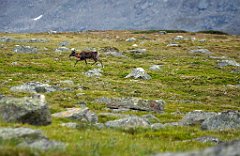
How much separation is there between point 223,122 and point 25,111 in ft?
34.9

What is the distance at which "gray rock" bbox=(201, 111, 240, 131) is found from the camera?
72.2 ft

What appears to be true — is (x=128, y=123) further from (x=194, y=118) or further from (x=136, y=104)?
(x=136, y=104)

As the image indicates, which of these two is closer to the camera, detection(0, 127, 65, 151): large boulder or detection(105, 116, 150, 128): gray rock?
detection(0, 127, 65, 151): large boulder

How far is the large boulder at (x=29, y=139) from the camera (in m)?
12.0

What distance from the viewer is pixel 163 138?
18.2 m

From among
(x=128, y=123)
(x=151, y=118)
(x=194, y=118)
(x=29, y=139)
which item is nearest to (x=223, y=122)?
(x=194, y=118)

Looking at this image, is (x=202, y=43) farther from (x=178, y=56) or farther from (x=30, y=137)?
(x=30, y=137)

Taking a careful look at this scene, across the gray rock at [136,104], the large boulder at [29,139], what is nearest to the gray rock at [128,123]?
the gray rock at [136,104]

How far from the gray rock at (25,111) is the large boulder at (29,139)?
11.5 ft

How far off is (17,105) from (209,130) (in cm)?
970

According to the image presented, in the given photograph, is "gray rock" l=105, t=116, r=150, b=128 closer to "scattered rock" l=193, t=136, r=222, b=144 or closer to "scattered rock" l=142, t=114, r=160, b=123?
"scattered rock" l=193, t=136, r=222, b=144

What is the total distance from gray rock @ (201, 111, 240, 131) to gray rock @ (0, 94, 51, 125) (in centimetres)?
885

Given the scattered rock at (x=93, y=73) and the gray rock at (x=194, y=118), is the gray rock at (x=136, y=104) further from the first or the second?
the scattered rock at (x=93, y=73)

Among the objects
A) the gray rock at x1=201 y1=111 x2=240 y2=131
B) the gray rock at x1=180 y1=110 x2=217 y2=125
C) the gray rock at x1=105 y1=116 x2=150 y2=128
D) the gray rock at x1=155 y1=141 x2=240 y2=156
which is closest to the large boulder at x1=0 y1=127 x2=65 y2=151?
the gray rock at x1=155 y1=141 x2=240 y2=156
